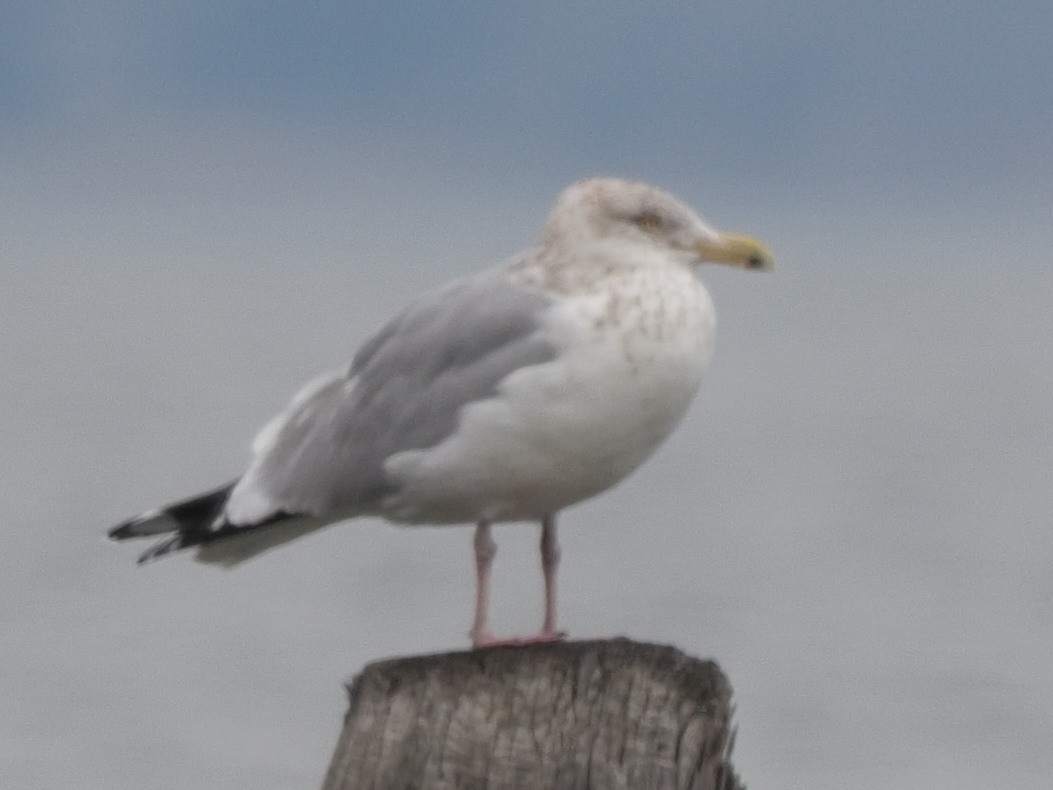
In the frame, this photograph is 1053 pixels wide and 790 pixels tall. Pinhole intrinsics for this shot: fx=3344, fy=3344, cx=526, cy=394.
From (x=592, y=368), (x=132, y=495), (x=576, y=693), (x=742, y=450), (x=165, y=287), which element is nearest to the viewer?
(x=576, y=693)

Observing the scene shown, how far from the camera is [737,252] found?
21.9ft

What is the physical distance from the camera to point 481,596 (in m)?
6.64

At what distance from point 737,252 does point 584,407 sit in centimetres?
52

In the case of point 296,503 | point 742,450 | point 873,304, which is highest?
point 873,304

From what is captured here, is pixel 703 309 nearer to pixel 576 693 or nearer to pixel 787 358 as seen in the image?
pixel 576 693

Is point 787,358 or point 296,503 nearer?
point 296,503

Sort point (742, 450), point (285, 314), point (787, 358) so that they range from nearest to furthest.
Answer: point (742, 450), point (787, 358), point (285, 314)

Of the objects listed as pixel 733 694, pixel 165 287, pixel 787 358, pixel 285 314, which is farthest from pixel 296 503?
pixel 165 287

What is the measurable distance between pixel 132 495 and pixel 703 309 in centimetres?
1925

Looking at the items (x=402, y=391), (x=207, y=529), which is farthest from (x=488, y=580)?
(x=207, y=529)

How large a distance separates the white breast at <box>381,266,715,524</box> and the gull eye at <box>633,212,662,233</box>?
0.11 metres

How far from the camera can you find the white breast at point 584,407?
21.0 feet

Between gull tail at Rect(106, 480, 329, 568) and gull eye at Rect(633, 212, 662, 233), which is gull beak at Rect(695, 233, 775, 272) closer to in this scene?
gull eye at Rect(633, 212, 662, 233)

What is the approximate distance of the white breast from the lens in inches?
252
